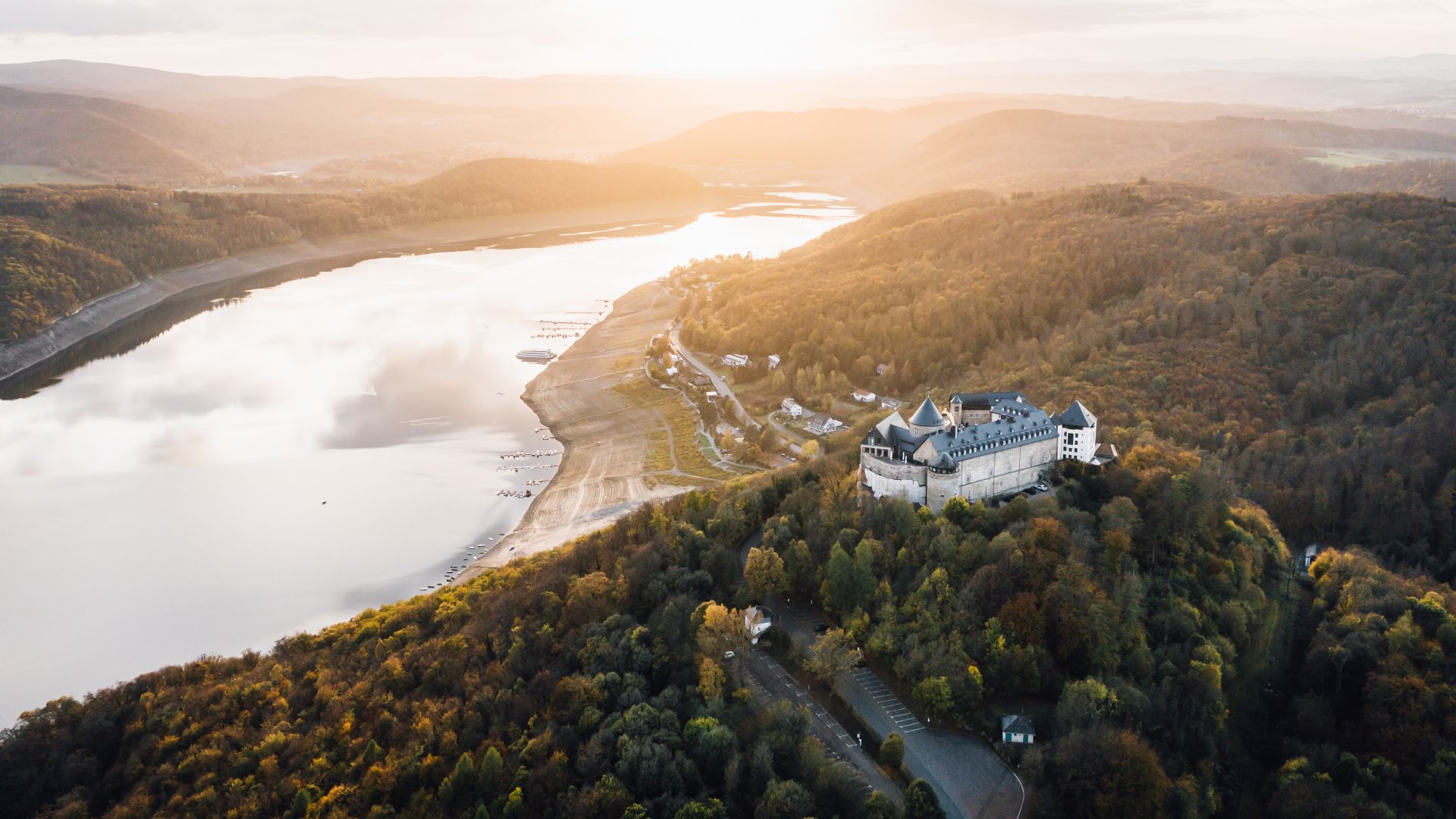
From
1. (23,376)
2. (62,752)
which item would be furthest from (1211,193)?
(23,376)

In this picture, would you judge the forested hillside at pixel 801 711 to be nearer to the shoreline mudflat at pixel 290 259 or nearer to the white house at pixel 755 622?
the white house at pixel 755 622

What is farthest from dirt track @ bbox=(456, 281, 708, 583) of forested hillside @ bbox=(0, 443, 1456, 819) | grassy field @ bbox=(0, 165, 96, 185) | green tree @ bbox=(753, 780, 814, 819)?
grassy field @ bbox=(0, 165, 96, 185)

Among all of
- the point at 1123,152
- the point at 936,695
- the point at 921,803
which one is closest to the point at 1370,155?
the point at 1123,152

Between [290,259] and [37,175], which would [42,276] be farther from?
[37,175]

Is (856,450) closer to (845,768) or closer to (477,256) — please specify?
(845,768)

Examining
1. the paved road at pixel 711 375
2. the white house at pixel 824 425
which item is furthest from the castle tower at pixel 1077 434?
the paved road at pixel 711 375

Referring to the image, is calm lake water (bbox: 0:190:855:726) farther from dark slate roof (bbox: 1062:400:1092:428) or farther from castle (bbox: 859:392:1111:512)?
dark slate roof (bbox: 1062:400:1092:428)
